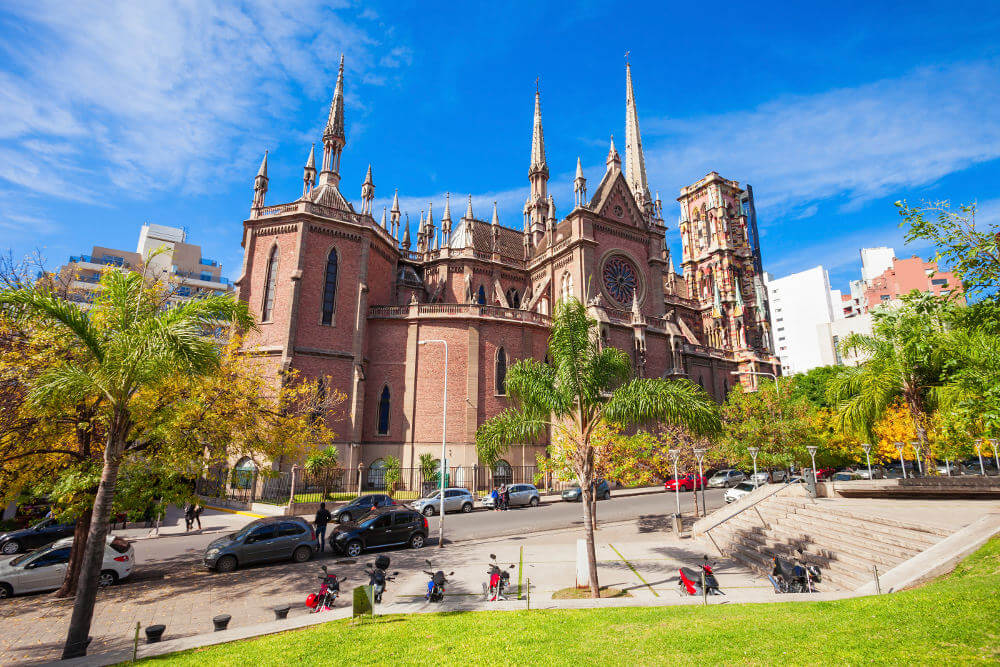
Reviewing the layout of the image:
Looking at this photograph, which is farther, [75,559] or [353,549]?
[353,549]

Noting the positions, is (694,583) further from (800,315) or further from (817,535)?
(800,315)

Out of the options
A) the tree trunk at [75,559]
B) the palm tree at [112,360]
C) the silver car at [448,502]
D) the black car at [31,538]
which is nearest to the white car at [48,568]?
the tree trunk at [75,559]

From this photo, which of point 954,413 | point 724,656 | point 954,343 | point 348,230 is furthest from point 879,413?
point 348,230

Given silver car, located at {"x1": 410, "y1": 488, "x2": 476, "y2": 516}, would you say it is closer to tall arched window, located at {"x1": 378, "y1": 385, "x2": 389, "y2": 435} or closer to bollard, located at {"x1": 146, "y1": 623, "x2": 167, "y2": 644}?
tall arched window, located at {"x1": 378, "y1": 385, "x2": 389, "y2": 435}

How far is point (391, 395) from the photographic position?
32156 mm

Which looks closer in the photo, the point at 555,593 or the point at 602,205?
the point at 555,593

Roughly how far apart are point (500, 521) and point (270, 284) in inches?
831

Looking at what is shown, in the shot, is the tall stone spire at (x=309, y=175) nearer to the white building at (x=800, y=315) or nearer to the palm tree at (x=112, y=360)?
the palm tree at (x=112, y=360)

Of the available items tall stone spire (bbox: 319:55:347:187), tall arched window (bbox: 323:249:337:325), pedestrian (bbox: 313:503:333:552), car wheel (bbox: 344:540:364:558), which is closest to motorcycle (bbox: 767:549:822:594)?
car wheel (bbox: 344:540:364:558)

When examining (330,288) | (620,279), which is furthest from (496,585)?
(620,279)

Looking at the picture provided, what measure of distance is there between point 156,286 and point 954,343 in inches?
793

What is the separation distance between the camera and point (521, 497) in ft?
85.1

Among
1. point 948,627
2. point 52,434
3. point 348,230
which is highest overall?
point 348,230

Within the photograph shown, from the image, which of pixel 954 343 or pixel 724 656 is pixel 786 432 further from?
pixel 724 656
